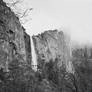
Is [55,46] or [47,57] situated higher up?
[55,46]

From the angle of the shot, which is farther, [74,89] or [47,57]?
[47,57]

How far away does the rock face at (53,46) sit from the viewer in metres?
49.4

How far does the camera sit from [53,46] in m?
55.4

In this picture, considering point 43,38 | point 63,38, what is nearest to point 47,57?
point 43,38

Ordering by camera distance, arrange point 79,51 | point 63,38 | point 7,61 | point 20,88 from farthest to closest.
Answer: point 79,51 < point 63,38 < point 7,61 < point 20,88

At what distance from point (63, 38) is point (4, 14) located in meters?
54.1

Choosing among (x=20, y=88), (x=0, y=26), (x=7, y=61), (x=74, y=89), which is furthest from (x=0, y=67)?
(x=74, y=89)

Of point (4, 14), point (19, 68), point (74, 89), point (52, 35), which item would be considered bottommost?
point (74, 89)

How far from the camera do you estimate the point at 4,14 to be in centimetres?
1144

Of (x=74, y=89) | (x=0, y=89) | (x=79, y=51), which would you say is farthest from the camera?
(x=79, y=51)

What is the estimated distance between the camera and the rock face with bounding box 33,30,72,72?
49406 millimetres

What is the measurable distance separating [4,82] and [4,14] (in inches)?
193

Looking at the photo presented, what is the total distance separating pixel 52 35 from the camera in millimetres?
57094

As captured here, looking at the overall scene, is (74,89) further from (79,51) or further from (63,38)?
(79,51)
